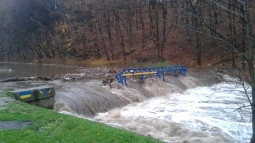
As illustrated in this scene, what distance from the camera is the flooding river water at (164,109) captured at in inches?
478

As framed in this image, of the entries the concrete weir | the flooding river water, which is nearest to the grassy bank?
the flooding river water

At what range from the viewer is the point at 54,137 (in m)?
7.45

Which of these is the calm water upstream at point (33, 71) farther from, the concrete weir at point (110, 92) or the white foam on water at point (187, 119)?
the white foam on water at point (187, 119)

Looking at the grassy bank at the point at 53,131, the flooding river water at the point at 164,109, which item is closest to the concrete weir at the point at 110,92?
the flooding river water at the point at 164,109

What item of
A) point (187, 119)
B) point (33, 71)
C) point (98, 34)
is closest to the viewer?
point (187, 119)

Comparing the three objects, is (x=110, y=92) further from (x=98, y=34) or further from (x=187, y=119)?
(x=98, y=34)

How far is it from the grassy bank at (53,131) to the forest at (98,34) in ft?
96.8

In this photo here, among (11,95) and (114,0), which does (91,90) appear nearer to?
(11,95)

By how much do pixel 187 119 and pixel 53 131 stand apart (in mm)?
8330

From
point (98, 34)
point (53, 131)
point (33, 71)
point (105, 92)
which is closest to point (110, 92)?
point (105, 92)

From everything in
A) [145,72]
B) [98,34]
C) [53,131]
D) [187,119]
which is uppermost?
[98,34]

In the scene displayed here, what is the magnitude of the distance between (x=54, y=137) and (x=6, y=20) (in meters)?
65.7

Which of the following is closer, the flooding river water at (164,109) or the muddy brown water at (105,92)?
the flooding river water at (164,109)

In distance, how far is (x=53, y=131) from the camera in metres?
7.93
